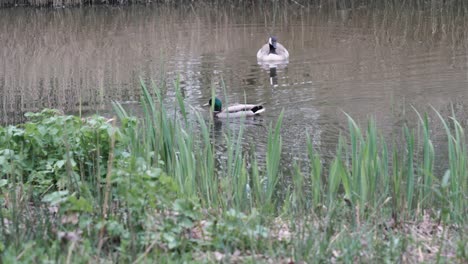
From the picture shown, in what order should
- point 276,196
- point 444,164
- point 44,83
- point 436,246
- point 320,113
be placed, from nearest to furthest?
point 436,246
point 276,196
point 444,164
point 320,113
point 44,83

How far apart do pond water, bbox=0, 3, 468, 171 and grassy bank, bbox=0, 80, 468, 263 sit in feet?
7.06

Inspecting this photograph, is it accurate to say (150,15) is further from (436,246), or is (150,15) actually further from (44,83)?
(436,246)

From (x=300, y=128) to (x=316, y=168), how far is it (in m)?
4.81

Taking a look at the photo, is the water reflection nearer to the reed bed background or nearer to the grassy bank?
the reed bed background

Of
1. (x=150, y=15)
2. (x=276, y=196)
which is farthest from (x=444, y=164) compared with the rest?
(x=150, y=15)

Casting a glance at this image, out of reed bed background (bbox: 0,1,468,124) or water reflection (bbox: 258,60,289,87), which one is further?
water reflection (bbox: 258,60,289,87)

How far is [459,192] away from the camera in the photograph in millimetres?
4980

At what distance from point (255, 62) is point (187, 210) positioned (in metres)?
11.5

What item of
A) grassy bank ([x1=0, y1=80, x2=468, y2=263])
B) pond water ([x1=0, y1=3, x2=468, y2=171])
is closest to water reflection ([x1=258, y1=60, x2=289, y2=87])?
pond water ([x1=0, y1=3, x2=468, y2=171])

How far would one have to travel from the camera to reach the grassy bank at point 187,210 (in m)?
4.02

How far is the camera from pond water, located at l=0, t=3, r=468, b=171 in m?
10.9

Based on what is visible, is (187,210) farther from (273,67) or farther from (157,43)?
(157,43)

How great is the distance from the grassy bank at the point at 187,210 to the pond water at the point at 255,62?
84.7 inches

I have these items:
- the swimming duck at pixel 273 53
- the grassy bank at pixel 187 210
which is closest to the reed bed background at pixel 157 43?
the swimming duck at pixel 273 53
